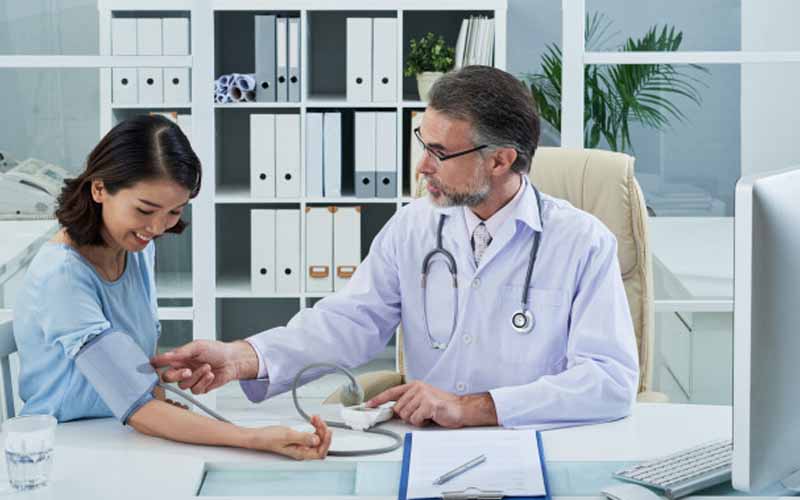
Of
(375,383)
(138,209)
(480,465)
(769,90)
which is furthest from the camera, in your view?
(769,90)

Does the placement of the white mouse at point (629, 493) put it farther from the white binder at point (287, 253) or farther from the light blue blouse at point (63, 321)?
the white binder at point (287, 253)

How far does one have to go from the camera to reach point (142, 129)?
197 cm

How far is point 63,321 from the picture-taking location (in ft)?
6.11

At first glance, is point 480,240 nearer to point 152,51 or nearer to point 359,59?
point 152,51

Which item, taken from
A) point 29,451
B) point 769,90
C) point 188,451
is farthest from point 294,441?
point 769,90

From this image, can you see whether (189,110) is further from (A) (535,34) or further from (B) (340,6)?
(A) (535,34)

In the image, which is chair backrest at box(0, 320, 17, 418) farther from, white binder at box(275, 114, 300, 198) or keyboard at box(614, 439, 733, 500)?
white binder at box(275, 114, 300, 198)

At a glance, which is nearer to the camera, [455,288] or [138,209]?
[138,209]

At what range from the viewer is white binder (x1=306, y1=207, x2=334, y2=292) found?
466 cm

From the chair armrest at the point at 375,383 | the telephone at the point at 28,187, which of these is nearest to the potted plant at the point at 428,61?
the telephone at the point at 28,187

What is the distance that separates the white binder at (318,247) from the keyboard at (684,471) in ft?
9.83

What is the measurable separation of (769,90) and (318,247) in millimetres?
1987

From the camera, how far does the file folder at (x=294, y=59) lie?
14.8ft

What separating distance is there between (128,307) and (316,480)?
1.79ft
